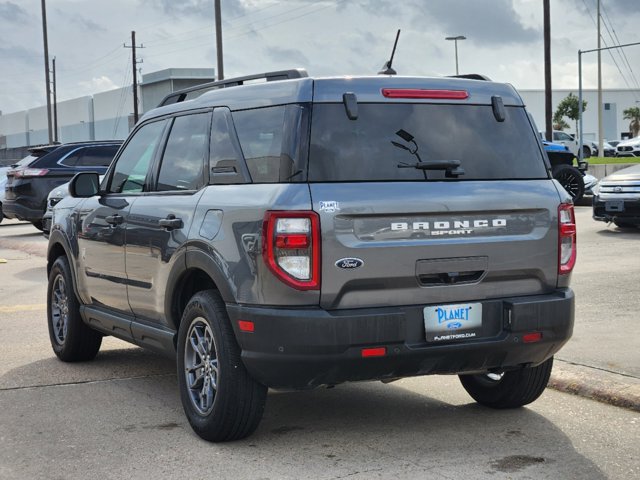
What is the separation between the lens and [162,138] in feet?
22.1

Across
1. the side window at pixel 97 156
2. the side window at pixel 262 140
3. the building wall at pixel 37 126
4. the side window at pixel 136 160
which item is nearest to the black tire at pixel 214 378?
the side window at pixel 262 140

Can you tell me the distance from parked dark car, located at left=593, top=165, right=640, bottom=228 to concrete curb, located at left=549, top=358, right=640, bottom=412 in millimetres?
10574

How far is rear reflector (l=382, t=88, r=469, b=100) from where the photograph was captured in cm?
555

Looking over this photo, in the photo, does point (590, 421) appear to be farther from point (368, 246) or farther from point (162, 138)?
point (162, 138)

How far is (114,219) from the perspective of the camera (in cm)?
696

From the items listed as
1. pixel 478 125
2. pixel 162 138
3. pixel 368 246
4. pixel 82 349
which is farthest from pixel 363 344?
pixel 82 349

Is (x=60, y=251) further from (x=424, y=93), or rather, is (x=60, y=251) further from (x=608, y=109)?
(x=608, y=109)

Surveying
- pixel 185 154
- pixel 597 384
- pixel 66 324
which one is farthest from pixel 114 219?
pixel 597 384

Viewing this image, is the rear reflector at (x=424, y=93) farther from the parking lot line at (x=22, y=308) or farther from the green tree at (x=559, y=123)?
the green tree at (x=559, y=123)

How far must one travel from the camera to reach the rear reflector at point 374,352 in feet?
17.0

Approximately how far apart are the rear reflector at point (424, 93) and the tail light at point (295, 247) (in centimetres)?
91

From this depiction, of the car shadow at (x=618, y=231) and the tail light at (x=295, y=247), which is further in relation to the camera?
the car shadow at (x=618, y=231)

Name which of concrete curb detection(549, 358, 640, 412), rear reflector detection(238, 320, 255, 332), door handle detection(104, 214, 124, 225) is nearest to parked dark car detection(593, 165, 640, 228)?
concrete curb detection(549, 358, 640, 412)

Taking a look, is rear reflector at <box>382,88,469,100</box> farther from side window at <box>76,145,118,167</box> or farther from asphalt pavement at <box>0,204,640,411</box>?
side window at <box>76,145,118,167</box>
